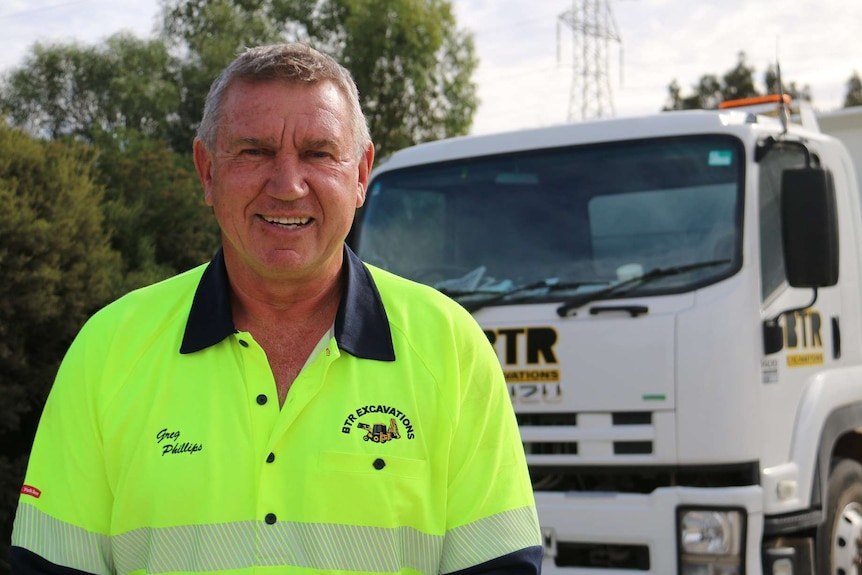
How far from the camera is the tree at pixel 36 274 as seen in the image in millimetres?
9047

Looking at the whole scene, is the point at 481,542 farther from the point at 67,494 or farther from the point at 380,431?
the point at 67,494

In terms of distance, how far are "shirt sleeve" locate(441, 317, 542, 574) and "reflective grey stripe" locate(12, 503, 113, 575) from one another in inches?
24.4

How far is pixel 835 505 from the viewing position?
491 cm

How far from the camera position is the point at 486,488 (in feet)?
6.59

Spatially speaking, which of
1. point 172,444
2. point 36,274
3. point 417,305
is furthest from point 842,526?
point 36,274

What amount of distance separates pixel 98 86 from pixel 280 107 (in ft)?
96.5

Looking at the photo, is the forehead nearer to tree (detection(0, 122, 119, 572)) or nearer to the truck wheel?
the truck wheel

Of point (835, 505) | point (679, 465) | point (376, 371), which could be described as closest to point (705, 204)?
point (679, 465)

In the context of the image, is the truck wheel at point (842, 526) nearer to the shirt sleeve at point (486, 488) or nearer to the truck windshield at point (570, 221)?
the truck windshield at point (570, 221)

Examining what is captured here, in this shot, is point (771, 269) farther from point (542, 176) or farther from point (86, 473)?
point (86, 473)

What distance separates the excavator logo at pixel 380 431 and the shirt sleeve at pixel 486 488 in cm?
12

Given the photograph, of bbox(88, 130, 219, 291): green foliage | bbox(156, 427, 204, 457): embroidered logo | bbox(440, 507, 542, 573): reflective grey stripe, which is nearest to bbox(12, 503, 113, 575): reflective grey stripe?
bbox(156, 427, 204, 457): embroidered logo

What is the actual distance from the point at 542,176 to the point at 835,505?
2.01 meters

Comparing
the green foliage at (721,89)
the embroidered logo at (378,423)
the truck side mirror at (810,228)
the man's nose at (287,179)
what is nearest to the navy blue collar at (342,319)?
the embroidered logo at (378,423)
